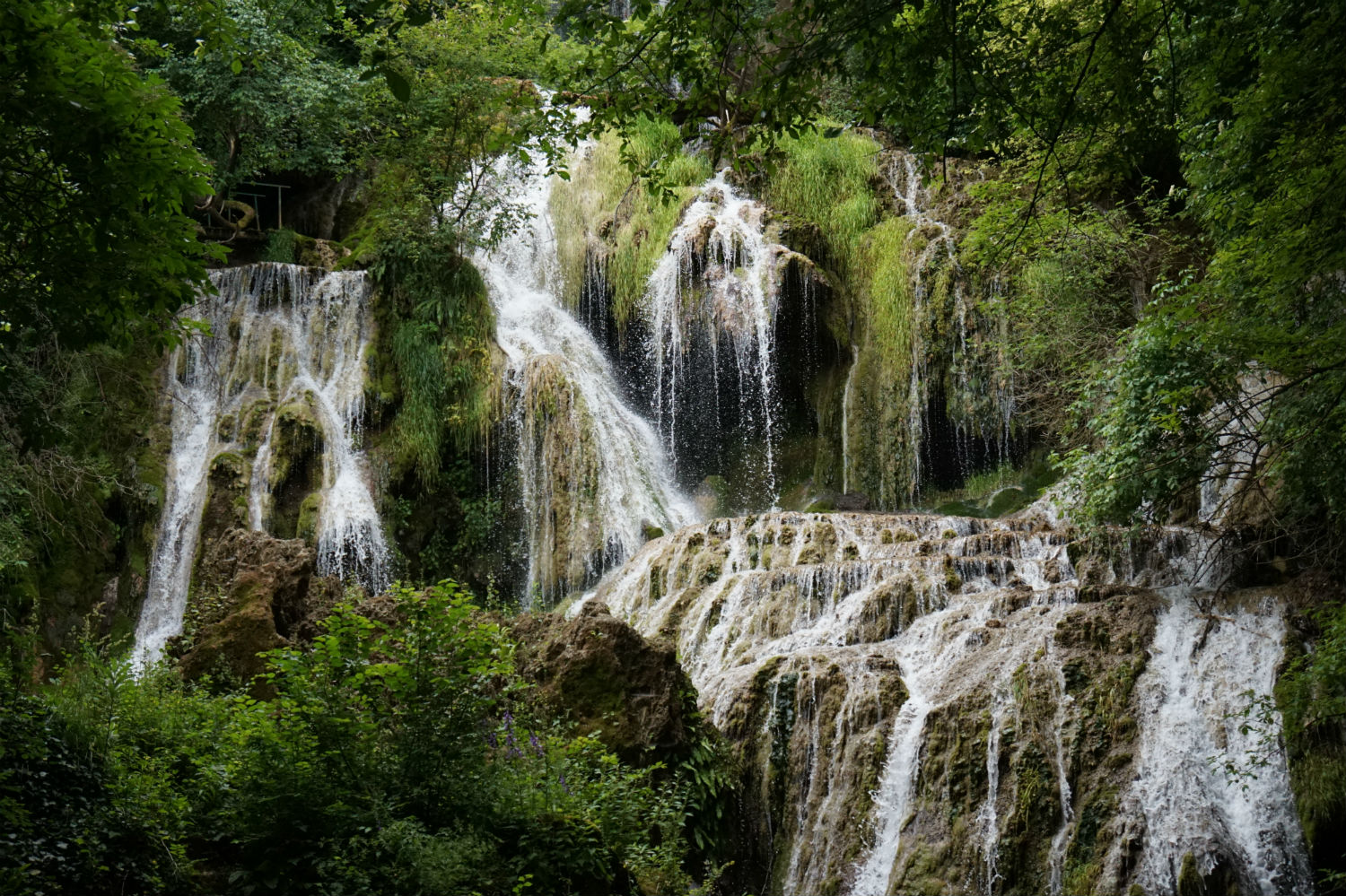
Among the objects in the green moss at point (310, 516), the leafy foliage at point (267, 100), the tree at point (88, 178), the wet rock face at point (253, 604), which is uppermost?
the leafy foliage at point (267, 100)

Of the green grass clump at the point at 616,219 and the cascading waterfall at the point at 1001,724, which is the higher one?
the green grass clump at the point at 616,219

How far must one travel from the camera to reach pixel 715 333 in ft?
54.9

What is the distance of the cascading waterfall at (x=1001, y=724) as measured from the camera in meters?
6.88

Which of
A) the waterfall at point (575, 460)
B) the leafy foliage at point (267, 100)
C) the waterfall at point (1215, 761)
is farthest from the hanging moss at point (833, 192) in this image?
the waterfall at point (1215, 761)

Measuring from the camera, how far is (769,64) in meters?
4.42

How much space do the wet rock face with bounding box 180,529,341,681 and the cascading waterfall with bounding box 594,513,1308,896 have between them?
3.78 m

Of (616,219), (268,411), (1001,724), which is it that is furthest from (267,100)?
(1001,724)

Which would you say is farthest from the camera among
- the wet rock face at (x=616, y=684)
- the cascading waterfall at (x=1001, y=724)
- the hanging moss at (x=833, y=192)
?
the hanging moss at (x=833, y=192)

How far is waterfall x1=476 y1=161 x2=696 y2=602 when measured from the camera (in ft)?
49.5

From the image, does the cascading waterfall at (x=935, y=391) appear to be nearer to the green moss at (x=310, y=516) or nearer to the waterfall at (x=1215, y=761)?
the waterfall at (x=1215, y=761)

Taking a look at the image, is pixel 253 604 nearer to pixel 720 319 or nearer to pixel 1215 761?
pixel 1215 761

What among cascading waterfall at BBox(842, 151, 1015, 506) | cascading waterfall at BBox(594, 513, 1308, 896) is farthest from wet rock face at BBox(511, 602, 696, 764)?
cascading waterfall at BBox(842, 151, 1015, 506)

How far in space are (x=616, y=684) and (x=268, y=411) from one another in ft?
33.2

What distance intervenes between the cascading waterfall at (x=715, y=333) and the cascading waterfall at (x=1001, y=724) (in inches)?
265
